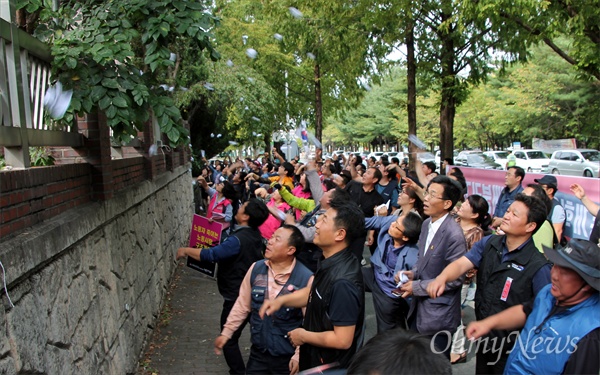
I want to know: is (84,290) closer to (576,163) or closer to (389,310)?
(389,310)

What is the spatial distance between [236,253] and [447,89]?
13358 millimetres

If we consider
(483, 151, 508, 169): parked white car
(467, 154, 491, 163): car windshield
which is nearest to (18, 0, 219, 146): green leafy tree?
(467, 154, 491, 163): car windshield

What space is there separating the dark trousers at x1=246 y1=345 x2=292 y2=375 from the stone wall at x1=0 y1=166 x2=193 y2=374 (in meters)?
1.20

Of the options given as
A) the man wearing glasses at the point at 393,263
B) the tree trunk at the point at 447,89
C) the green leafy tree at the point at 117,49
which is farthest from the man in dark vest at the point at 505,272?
the tree trunk at the point at 447,89

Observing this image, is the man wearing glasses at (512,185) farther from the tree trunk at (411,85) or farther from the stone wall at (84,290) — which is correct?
the tree trunk at (411,85)

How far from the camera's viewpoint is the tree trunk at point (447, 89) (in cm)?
1720

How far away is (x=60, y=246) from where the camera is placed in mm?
3689

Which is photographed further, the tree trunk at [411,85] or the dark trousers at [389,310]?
the tree trunk at [411,85]

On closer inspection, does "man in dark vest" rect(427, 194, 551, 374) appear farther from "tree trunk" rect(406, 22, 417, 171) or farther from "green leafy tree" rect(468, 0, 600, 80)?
"tree trunk" rect(406, 22, 417, 171)

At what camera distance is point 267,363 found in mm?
4160

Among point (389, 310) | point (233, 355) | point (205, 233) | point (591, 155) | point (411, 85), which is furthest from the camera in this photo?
point (591, 155)

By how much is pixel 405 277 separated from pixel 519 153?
35.2 meters

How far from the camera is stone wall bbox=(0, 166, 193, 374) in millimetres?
3055

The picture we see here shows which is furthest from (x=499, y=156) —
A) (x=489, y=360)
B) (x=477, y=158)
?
(x=489, y=360)
